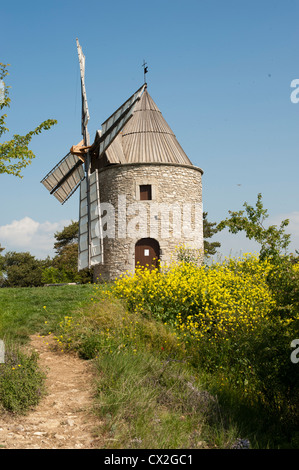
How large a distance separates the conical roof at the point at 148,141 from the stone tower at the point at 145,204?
0.05 metres

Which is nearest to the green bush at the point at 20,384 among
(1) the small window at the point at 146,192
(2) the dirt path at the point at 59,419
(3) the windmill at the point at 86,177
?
(2) the dirt path at the point at 59,419

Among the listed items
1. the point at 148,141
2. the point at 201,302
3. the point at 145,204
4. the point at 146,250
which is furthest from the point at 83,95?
the point at 201,302

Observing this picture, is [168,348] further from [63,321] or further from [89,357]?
[63,321]

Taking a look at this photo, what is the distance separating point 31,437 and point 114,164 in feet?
55.2

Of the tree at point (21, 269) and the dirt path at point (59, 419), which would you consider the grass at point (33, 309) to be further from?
the tree at point (21, 269)

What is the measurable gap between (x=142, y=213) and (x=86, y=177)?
10.7ft

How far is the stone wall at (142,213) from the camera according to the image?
20.0 metres

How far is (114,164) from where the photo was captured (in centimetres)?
2075

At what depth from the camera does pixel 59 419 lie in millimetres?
5328

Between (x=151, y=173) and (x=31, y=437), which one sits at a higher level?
(x=151, y=173)

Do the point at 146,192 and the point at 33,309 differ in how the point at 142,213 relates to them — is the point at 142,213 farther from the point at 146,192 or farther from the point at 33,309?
the point at 33,309

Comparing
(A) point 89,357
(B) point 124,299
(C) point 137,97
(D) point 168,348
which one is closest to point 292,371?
(D) point 168,348

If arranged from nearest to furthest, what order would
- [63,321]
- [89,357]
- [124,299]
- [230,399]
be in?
[230,399], [89,357], [63,321], [124,299]

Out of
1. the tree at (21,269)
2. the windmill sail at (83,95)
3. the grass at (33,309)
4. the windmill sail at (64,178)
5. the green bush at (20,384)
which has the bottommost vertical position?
the green bush at (20,384)
